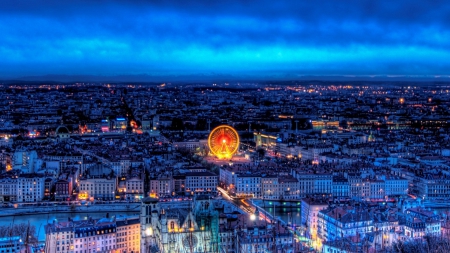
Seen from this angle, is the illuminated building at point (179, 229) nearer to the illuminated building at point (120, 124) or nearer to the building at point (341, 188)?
the building at point (341, 188)

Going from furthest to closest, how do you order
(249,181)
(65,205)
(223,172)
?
(223,172)
(249,181)
(65,205)

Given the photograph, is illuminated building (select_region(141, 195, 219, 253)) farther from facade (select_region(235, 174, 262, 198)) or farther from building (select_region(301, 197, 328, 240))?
facade (select_region(235, 174, 262, 198))

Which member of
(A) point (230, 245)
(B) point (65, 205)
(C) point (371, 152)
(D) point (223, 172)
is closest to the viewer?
(A) point (230, 245)

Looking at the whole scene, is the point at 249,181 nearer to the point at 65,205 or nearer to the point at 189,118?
the point at 65,205

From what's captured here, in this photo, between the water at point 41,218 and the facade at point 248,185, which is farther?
the facade at point 248,185

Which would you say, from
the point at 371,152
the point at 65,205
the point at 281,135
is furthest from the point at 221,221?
the point at 281,135

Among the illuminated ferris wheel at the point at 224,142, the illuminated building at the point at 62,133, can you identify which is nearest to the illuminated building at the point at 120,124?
the illuminated building at the point at 62,133

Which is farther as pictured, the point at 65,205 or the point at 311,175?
the point at 311,175

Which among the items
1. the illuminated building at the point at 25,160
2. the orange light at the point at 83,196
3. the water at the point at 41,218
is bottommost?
the water at the point at 41,218
